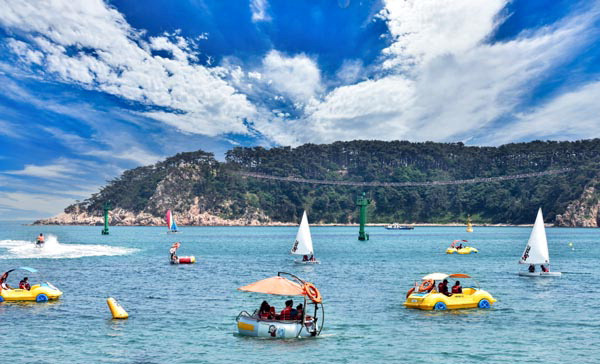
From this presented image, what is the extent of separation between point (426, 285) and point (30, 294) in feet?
104

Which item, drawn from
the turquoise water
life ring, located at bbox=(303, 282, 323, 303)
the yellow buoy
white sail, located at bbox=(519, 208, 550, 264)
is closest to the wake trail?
the turquoise water

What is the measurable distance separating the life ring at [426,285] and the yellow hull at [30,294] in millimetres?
29619

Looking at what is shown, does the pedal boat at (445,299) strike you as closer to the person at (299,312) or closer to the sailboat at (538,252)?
the person at (299,312)

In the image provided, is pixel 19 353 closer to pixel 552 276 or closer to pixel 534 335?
pixel 534 335

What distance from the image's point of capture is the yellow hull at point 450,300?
137 ft

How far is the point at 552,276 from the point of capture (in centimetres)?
6619

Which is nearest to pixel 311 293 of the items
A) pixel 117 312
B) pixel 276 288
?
pixel 276 288

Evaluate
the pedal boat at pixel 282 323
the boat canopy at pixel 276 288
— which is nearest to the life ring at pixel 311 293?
the pedal boat at pixel 282 323

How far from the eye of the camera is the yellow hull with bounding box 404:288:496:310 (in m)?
41.7

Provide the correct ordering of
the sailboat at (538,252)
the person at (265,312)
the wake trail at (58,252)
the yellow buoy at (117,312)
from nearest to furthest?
the person at (265,312) < the yellow buoy at (117,312) < the sailboat at (538,252) < the wake trail at (58,252)

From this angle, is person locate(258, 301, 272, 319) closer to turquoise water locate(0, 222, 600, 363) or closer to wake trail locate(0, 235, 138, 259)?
turquoise water locate(0, 222, 600, 363)

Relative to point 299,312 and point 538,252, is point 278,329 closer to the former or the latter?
point 299,312

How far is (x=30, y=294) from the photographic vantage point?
4522 centimetres

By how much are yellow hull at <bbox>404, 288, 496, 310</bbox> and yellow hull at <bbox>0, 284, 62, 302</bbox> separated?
2848 centimetres
